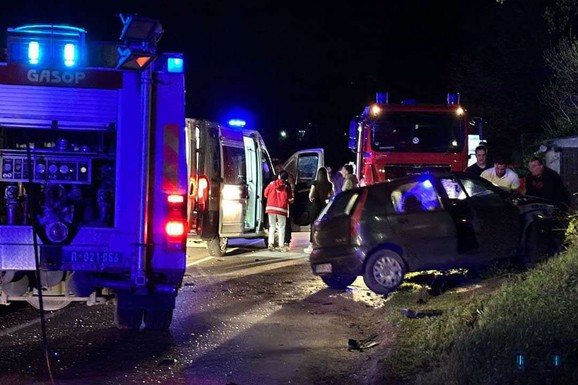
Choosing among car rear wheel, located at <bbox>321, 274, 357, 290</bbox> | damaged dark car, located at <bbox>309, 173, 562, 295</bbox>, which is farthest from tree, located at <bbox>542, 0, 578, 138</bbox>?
car rear wheel, located at <bbox>321, 274, 357, 290</bbox>

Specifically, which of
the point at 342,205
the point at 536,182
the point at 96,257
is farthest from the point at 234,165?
the point at 96,257

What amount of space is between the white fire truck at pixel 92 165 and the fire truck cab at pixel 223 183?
5634mm

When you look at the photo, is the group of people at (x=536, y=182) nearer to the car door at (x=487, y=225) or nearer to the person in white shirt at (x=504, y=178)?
the person in white shirt at (x=504, y=178)

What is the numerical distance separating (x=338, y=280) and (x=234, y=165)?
4.33m

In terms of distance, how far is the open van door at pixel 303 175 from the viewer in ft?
59.2

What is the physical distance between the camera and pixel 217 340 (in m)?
7.75

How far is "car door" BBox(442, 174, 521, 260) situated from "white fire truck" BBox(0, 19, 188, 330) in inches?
157

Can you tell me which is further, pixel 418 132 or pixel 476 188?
pixel 418 132

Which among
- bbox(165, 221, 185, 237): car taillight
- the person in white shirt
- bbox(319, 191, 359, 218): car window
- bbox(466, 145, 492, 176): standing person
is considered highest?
bbox(466, 145, 492, 176): standing person

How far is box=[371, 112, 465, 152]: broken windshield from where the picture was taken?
14.0 meters

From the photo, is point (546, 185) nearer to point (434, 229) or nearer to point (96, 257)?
point (434, 229)

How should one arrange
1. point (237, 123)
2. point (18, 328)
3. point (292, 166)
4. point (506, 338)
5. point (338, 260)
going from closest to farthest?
point (506, 338) < point (18, 328) < point (338, 260) < point (237, 123) < point (292, 166)

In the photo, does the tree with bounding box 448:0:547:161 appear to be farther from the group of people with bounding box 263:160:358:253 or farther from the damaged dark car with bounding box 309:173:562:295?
the damaged dark car with bounding box 309:173:562:295

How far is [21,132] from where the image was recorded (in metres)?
7.23
